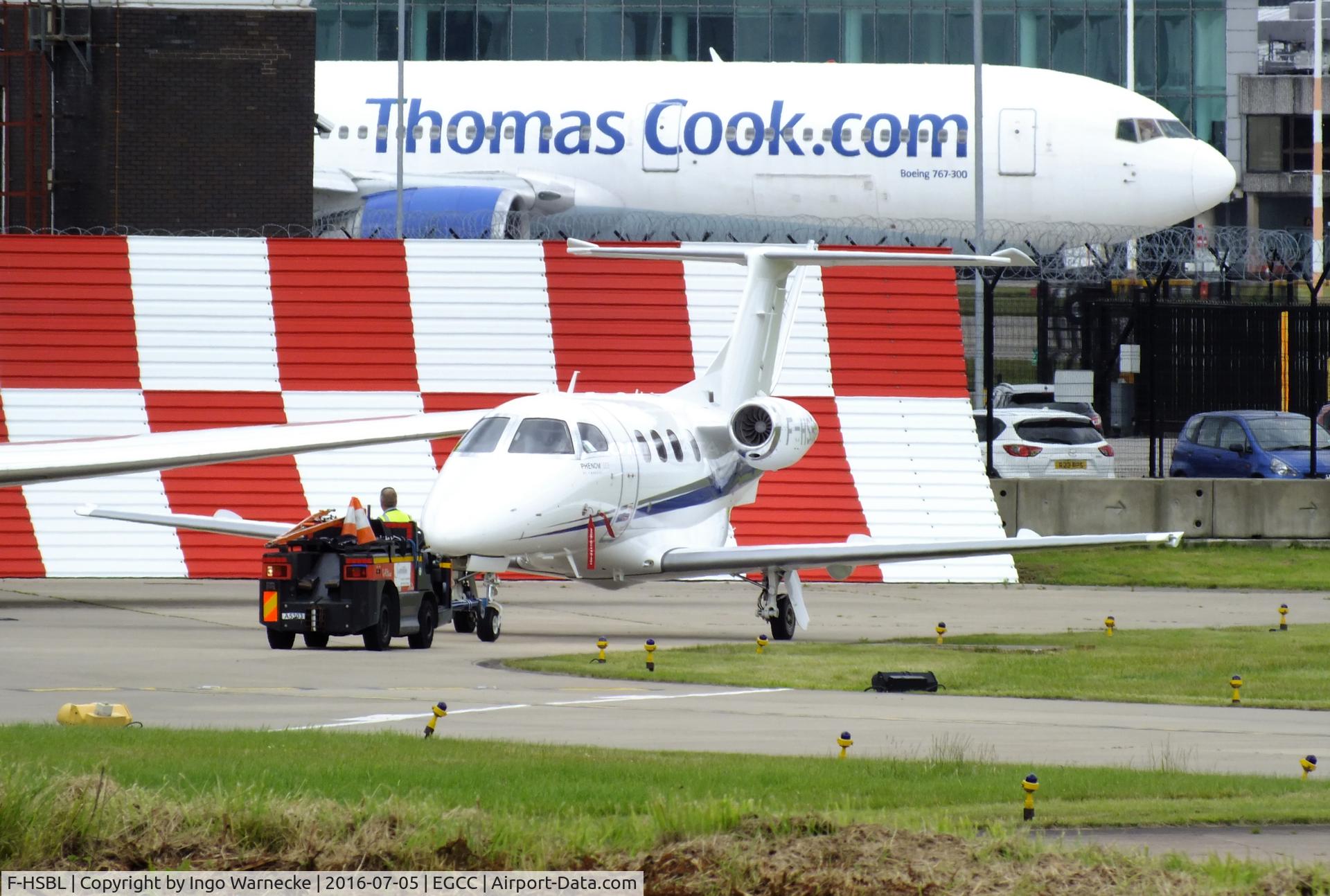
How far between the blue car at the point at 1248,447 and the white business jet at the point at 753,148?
395 inches

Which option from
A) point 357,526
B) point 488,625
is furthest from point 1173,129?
point 357,526

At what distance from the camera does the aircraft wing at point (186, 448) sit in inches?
762

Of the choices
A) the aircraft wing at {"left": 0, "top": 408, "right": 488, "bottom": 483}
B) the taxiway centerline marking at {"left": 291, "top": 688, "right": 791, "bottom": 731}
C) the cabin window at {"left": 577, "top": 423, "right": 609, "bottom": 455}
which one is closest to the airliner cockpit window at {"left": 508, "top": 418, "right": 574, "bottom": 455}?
the cabin window at {"left": 577, "top": 423, "right": 609, "bottom": 455}

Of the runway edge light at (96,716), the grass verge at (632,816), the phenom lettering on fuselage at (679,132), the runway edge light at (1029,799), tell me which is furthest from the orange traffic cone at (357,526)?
the phenom lettering on fuselage at (679,132)

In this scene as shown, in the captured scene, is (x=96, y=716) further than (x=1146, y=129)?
No

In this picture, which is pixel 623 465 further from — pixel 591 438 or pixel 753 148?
pixel 753 148

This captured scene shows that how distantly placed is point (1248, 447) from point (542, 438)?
51.9 ft

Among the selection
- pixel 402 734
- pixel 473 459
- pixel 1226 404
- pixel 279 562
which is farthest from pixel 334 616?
pixel 1226 404

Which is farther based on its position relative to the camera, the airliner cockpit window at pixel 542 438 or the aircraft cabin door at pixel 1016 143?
the aircraft cabin door at pixel 1016 143

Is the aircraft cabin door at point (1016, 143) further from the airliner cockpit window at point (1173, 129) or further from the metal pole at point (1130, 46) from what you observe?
the metal pole at point (1130, 46)

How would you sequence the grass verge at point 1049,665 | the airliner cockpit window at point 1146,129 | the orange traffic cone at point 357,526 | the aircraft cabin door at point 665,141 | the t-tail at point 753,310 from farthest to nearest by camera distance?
the aircraft cabin door at point 665,141 → the airliner cockpit window at point 1146,129 → the t-tail at point 753,310 → the orange traffic cone at point 357,526 → the grass verge at point 1049,665

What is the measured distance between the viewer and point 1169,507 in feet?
89.2

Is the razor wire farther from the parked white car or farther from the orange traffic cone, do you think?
the orange traffic cone

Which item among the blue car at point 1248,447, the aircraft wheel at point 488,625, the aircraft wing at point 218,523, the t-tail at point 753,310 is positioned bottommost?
the aircraft wheel at point 488,625
